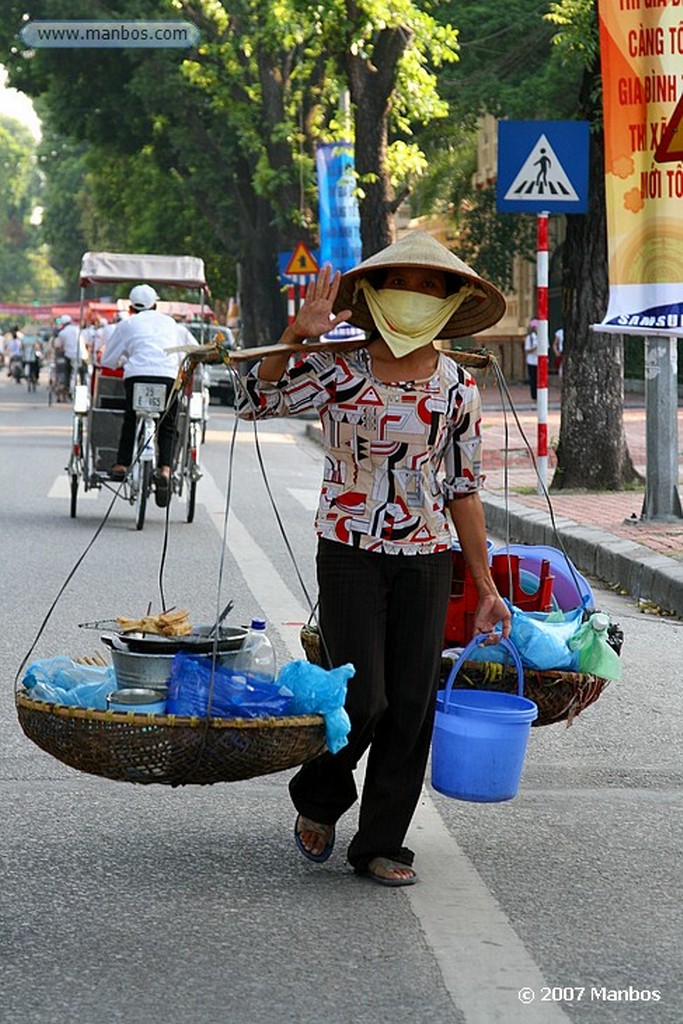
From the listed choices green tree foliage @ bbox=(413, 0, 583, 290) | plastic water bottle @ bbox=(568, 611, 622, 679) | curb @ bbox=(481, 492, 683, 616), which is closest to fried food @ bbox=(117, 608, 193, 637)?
plastic water bottle @ bbox=(568, 611, 622, 679)

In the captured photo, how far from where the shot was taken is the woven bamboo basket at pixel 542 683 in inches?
218

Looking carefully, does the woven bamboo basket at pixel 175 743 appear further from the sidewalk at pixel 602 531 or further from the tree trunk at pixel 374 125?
the tree trunk at pixel 374 125

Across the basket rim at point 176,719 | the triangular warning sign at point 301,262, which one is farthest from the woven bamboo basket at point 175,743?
the triangular warning sign at point 301,262

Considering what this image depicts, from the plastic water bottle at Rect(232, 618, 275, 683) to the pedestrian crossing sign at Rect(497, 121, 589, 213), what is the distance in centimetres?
1027

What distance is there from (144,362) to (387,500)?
9097 mm

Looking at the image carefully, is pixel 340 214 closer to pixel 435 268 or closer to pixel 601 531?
pixel 601 531

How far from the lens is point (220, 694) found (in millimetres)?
4852

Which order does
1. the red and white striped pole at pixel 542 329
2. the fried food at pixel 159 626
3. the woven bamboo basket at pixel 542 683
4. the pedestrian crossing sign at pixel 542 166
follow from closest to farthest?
the fried food at pixel 159 626 < the woven bamboo basket at pixel 542 683 < the pedestrian crossing sign at pixel 542 166 < the red and white striped pole at pixel 542 329

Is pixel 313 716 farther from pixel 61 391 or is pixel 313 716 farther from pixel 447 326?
pixel 61 391

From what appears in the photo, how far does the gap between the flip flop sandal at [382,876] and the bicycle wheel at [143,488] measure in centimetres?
880

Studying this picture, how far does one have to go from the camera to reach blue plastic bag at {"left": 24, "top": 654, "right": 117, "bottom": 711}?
5027mm

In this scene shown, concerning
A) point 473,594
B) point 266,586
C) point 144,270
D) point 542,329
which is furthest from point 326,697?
point 144,270

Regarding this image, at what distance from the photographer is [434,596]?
5.17 metres

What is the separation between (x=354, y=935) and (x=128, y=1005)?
709 millimetres
